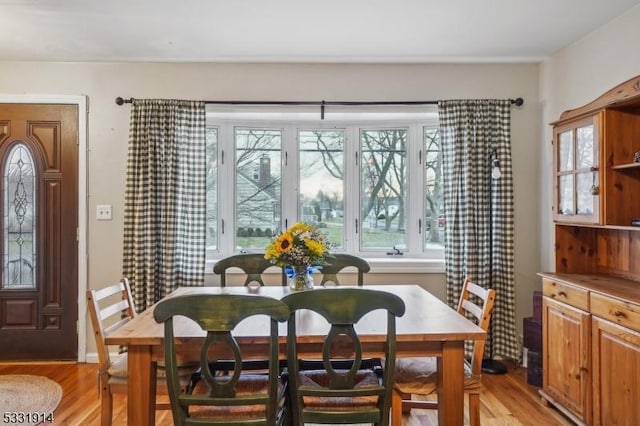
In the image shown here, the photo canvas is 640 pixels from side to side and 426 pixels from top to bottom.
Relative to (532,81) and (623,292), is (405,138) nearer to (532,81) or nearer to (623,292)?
(532,81)

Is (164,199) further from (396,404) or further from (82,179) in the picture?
(396,404)

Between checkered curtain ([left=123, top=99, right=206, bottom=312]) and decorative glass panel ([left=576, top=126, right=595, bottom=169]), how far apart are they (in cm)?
266

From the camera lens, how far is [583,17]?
2.64 meters

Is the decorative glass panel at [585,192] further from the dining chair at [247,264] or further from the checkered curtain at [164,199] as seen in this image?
the checkered curtain at [164,199]

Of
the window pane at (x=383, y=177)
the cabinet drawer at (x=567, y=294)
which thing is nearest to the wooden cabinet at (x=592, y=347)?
the cabinet drawer at (x=567, y=294)

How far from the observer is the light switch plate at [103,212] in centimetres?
340

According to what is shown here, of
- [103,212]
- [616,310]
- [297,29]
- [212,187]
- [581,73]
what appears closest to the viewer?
[616,310]

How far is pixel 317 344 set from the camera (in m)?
1.73

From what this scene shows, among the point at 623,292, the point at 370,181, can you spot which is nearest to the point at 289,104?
the point at 370,181

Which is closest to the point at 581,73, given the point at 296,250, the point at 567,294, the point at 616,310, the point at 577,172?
the point at 577,172

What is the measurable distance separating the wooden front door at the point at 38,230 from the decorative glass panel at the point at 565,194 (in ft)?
12.0

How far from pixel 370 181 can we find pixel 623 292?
80.0 inches

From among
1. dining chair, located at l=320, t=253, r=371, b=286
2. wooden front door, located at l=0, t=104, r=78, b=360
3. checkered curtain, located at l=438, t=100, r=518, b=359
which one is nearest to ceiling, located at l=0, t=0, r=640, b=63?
checkered curtain, located at l=438, t=100, r=518, b=359

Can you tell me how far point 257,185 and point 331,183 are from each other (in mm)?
654
